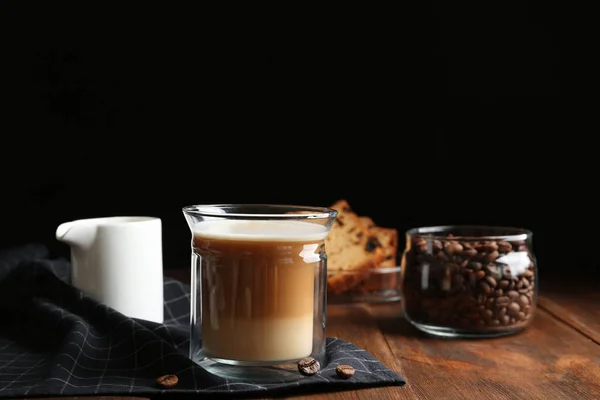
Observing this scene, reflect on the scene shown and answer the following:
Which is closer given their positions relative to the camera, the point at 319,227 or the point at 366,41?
the point at 319,227

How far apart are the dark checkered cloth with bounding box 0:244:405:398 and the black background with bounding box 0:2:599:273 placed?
944 millimetres

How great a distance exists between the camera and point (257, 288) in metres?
1.04

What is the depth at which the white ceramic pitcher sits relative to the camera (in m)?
1.29

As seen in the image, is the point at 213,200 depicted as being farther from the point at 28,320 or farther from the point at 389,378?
the point at 389,378

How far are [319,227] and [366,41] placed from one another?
1.43 m

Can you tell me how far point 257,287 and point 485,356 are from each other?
423mm

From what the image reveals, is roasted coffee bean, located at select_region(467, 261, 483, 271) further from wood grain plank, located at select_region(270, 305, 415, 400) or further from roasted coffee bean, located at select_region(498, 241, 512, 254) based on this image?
wood grain plank, located at select_region(270, 305, 415, 400)

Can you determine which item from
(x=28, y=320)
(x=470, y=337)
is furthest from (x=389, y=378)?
(x=28, y=320)

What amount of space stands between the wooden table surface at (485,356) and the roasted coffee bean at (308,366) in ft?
0.13

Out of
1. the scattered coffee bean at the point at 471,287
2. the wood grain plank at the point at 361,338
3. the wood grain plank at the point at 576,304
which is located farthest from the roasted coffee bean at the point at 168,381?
the wood grain plank at the point at 576,304

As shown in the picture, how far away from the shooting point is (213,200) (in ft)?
7.97

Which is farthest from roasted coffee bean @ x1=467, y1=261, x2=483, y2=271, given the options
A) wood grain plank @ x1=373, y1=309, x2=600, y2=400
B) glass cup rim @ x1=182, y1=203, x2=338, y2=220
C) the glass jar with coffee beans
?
glass cup rim @ x1=182, y1=203, x2=338, y2=220

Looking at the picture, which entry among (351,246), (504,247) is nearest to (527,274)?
(504,247)

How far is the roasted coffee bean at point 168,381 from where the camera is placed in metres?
1.00
